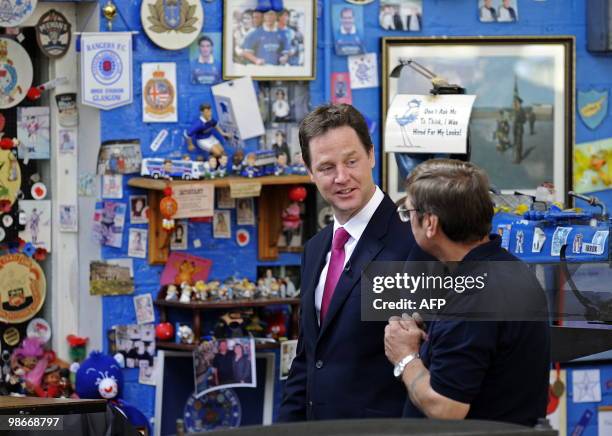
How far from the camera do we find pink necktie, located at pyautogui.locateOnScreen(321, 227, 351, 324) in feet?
9.58

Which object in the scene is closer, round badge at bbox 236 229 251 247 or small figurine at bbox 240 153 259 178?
small figurine at bbox 240 153 259 178

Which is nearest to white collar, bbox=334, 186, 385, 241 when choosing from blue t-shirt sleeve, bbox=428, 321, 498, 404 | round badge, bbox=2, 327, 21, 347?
blue t-shirt sleeve, bbox=428, 321, 498, 404

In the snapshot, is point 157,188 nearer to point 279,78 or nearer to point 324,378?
point 279,78

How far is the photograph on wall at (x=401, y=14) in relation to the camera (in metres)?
5.19

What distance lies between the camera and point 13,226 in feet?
17.1

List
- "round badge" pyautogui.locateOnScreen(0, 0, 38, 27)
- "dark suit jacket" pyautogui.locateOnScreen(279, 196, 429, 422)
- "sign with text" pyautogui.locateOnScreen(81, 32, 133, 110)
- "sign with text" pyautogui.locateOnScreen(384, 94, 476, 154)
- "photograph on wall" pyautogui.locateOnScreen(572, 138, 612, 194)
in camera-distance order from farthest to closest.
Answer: "photograph on wall" pyautogui.locateOnScreen(572, 138, 612, 194) < "sign with text" pyautogui.locateOnScreen(81, 32, 133, 110) < "round badge" pyautogui.locateOnScreen(0, 0, 38, 27) < "sign with text" pyautogui.locateOnScreen(384, 94, 476, 154) < "dark suit jacket" pyautogui.locateOnScreen(279, 196, 429, 422)

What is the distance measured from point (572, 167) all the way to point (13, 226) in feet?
8.83

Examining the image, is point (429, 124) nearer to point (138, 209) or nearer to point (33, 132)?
point (138, 209)

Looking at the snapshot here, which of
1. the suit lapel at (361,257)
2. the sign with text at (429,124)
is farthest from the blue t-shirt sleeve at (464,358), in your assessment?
the sign with text at (429,124)

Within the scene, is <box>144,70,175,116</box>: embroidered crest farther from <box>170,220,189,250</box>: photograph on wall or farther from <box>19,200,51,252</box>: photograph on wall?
<box>19,200,51,252</box>: photograph on wall

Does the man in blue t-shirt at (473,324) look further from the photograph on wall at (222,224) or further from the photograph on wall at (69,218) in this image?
the photograph on wall at (69,218)

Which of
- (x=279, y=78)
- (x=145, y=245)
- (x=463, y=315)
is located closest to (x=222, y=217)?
(x=145, y=245)

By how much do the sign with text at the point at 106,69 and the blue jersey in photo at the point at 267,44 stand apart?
0.56 m

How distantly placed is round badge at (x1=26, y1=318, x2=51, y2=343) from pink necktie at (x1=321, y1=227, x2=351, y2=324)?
8.69 feet
